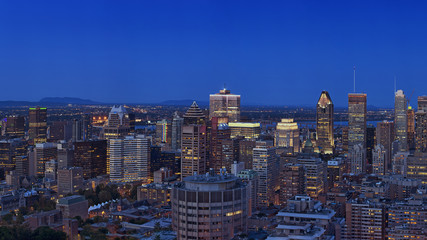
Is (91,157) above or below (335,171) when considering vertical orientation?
above

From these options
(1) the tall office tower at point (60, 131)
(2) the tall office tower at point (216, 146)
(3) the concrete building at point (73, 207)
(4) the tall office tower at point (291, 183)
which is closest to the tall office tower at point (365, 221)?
(4) the tall office tower at point (291, 183)

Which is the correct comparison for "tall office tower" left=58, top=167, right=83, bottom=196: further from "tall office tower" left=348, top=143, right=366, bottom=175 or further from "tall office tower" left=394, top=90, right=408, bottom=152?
"tall office tower" left=394, top=90, right=408, bottom=152

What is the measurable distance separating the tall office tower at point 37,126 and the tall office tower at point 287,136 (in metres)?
44.5

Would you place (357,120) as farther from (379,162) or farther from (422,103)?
(379,162)

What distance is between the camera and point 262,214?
57.0 m

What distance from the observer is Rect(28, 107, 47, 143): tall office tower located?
375 ft

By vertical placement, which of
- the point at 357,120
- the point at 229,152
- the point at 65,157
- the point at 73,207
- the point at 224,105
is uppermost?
the point at 224,105

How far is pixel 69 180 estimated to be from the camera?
72.9 m

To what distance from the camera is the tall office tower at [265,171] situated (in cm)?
6656

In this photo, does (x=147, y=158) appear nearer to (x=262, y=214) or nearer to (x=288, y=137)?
(x=262, y=214)

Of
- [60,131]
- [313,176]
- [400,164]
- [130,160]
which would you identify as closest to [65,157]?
[130,160]

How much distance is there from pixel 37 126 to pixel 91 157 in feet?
109

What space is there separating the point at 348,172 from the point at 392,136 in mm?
22941

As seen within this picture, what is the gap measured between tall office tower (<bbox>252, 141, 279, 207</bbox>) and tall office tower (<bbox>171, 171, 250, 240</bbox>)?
1469 inches
